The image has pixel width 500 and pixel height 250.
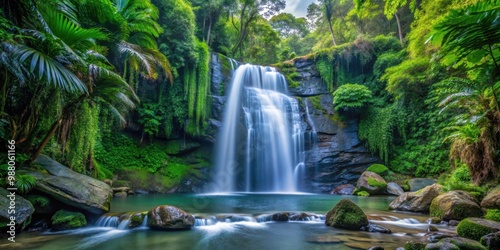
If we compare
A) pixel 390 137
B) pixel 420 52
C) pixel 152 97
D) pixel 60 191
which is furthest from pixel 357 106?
pixel 60 191

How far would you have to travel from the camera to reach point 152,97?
1455 cm

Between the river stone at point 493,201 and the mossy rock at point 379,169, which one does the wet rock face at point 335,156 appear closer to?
the mossy rock at point 379,169

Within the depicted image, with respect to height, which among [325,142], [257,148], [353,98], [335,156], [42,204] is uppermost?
[353,98]

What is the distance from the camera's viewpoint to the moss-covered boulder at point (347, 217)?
5260 millimetres

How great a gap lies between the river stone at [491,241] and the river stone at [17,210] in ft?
23.5

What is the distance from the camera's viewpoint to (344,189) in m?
13.2

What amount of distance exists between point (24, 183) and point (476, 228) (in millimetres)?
7769

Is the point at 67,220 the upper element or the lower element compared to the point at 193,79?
lower

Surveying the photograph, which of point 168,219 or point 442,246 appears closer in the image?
point 442,246

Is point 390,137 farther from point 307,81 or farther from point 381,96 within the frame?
point 307,81

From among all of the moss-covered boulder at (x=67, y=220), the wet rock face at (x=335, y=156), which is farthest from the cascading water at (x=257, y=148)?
the moss-covered boulder at (x=67, y=220)

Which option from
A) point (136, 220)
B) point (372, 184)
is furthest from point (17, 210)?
point (372, 184)

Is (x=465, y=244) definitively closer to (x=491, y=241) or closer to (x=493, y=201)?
(x=491, y=241)

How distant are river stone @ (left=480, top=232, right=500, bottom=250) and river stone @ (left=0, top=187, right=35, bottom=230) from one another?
717cm
